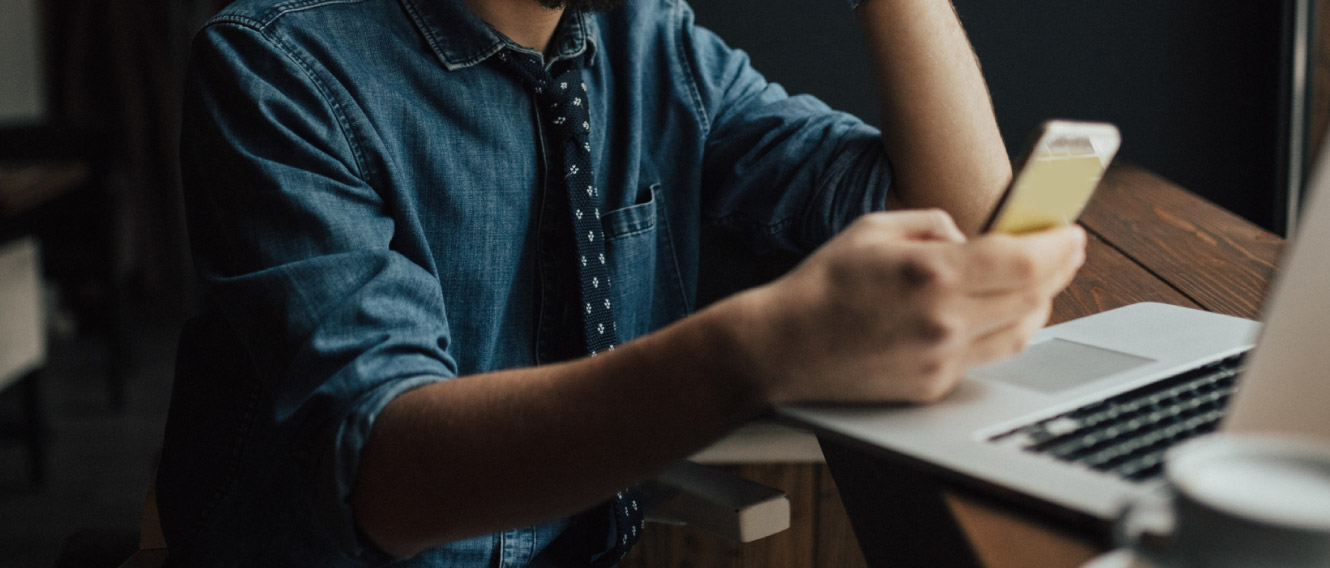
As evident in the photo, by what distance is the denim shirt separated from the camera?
62 centimetres

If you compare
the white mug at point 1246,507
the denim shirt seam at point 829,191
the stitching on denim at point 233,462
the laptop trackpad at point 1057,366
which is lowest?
the stitching on denim at point 233,462

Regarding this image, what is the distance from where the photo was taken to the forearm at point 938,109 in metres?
0.90

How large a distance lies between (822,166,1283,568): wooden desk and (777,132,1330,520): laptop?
1cm

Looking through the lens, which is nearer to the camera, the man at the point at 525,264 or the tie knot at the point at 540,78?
the man at the point at 525,264

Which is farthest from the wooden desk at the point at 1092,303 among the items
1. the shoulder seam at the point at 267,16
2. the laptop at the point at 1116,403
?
the shoulder seam at the point at 267,16

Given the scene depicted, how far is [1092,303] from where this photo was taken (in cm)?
85

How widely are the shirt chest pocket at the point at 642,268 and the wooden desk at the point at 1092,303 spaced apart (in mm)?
338

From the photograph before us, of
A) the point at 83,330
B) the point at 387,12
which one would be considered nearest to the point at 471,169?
the point at 387,12

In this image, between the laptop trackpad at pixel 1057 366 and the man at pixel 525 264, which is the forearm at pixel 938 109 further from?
the laptop trackpad at pixel 1057 366

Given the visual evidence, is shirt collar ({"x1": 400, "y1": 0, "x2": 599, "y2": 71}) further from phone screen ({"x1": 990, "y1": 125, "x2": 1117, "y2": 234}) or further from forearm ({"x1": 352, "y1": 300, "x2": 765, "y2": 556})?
phone screen ({"x1": 990, "y1": 125, "x2": 1117, "y2": 234})

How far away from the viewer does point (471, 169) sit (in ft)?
2.67

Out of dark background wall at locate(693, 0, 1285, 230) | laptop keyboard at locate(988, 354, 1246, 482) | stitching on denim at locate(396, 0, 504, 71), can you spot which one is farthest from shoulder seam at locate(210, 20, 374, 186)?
dark background wall at locate(693, 0, 1285, 230)

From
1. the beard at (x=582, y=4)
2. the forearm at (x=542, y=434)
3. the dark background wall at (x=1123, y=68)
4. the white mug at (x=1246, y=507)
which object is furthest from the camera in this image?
the dark background wall at (x=1123, y=68)

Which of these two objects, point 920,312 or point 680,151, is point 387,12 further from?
point 920,312
